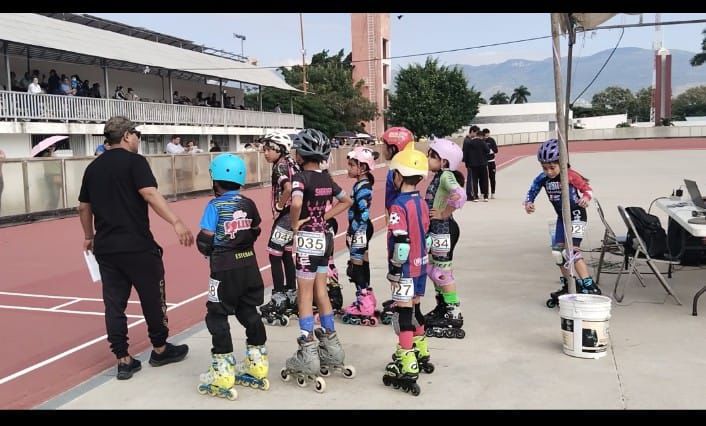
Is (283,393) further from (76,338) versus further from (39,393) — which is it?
(76,338)

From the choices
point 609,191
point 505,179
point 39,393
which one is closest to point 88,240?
point 39,393

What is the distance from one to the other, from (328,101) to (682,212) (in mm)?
53915

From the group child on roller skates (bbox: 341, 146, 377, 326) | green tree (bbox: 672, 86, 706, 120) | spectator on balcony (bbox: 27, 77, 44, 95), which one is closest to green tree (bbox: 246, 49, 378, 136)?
spectator on balcony (bbox: 27, 77, 44, 95)

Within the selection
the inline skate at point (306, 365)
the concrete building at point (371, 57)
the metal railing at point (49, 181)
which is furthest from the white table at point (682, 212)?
the concrete building at point (371, 57)

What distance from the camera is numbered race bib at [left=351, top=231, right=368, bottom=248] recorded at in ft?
20.7

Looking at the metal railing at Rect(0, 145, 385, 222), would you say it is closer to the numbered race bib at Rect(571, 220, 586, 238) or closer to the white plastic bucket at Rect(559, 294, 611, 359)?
the numbered race bib at Rect(571, 220, 586, 238)

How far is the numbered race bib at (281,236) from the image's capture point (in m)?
6.23

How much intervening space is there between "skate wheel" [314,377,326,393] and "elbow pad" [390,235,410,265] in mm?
966

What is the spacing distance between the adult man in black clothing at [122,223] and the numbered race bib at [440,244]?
2.26m

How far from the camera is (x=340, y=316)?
6.57 metres

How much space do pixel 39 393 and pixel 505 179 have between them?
22.0m

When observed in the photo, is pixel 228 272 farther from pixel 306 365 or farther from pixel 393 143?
pixel 393 143

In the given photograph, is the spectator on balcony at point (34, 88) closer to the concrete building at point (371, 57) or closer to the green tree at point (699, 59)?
the concrete building at point (371, 57)

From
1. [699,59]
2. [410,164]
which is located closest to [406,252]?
[410,164]
